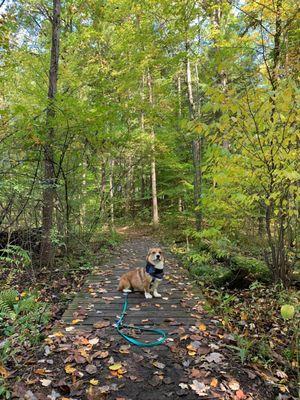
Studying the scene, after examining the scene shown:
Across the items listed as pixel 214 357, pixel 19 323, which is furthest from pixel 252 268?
pixel 19 323

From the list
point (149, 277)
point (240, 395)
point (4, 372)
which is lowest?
point (240, 395)

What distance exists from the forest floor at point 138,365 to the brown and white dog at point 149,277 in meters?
0.61

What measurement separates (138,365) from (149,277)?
1926 millimetres

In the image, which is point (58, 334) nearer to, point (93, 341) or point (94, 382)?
point (93, 341)

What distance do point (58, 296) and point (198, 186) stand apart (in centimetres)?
711

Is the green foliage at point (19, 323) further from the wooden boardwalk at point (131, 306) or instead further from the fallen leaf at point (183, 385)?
the fallen leaf at point (183, 385)

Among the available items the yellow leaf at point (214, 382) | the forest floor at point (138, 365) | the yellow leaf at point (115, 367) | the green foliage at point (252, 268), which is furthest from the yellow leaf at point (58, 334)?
the green foliage at point (252, 268)

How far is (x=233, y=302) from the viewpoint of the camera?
5.51 metres

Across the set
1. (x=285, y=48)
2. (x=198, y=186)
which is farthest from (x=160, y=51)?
(x=285, y=48)

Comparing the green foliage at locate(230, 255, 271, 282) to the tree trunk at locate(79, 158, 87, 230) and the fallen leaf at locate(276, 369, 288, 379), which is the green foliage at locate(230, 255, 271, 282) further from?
the tree trunk at locate(79, 158, 87, 230)

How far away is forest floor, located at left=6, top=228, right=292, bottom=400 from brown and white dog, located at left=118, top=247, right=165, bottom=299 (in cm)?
61

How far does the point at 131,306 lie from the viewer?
4.82m

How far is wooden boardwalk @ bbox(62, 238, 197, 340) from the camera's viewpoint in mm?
4180

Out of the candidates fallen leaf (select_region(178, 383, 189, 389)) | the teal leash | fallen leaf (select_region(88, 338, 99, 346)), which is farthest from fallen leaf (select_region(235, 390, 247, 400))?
fallen leaf (select_region(88, 338, 99, 346))
